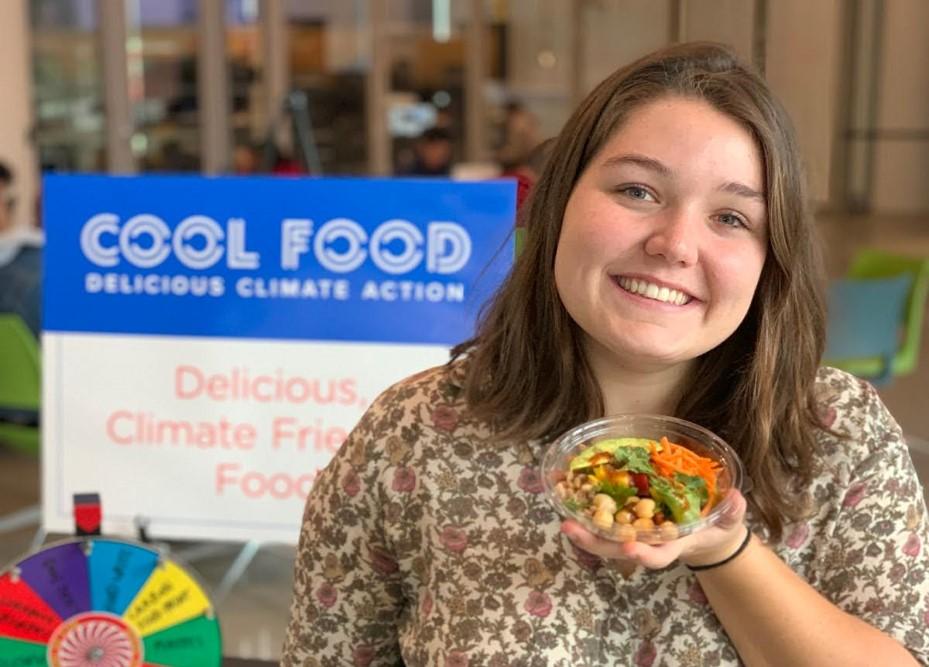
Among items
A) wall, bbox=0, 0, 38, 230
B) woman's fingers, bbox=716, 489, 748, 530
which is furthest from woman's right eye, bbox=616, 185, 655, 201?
wall, bbox=0, 0, 38, 230

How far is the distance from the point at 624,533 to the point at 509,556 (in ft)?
0.96

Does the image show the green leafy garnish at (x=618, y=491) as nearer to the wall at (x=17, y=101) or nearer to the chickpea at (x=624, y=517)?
the chickpea at (x=624, y=517)

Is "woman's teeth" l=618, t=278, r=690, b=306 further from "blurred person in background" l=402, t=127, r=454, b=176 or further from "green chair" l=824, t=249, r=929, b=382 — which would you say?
"blurred person in background" l=402, t=127, r=454, b=176

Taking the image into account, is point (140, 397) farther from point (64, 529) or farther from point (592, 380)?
point (592, 380)

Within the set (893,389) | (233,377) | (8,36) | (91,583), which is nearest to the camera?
(91,583)

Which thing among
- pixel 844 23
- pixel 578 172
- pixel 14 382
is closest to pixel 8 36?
pixel 14 382

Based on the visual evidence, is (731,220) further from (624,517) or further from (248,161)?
(248,161)

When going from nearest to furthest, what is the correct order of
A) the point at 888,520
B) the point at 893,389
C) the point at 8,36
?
the point at 888,520
the point at 893,389
the point at 8,36

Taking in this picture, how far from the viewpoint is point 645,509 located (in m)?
1.12

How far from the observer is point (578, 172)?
4.32 feet

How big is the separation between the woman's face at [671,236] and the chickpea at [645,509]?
0.18 m

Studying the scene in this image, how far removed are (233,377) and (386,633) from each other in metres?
1.39

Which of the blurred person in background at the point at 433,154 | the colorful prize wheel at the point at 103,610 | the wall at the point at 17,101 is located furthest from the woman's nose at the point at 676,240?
the wall at the point at 17,101

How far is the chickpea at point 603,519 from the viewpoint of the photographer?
1093mm
